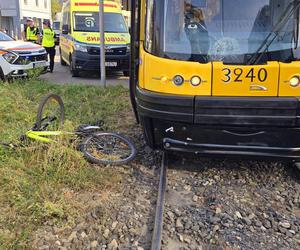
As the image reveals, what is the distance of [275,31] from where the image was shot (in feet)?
14.2

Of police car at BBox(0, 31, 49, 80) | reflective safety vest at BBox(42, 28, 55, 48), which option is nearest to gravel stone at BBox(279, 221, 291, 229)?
police car at BBox(0, 31, 49, 80)

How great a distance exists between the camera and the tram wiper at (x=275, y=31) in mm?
4262

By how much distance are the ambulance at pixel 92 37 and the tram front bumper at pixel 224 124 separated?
28.3ft

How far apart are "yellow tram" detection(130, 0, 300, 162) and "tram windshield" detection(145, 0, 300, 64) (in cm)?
1

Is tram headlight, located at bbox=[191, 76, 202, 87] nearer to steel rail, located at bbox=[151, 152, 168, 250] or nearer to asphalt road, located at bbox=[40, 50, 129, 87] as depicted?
steel rail, located at bbox=[151, 152, 168, 250]

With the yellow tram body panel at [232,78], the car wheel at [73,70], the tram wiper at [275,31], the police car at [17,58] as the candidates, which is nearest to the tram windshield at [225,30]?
the tram wiper at [275,31]

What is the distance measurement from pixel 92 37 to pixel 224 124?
32.0ft

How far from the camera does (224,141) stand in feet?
14.7

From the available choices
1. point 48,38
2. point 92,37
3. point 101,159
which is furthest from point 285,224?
point 48,38

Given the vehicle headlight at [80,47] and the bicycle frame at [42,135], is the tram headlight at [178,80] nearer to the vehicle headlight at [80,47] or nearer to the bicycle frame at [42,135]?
the bicycle frame at [42,135]

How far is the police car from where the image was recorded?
10.9 m

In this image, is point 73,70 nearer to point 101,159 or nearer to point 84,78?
point 84,78

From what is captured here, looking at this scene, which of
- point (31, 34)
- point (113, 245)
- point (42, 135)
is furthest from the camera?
point (31, 34)

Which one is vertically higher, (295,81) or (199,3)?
(199,3)
